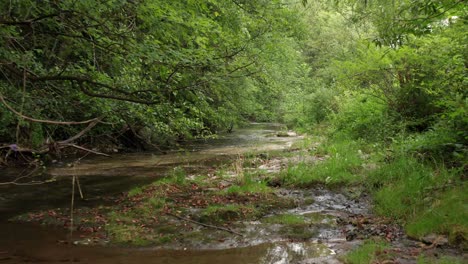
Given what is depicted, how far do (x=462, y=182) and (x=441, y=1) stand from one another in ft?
9.31

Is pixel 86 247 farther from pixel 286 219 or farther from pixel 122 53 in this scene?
pixel 286 219

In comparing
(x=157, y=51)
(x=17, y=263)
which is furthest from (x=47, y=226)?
(x=157, y=51)

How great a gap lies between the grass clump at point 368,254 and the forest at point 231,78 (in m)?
0.03

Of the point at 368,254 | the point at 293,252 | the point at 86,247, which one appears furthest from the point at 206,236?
the point at 368,254

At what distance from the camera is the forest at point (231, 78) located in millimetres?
5914

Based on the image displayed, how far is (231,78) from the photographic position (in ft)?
24.3

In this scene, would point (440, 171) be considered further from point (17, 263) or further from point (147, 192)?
point (17, 263)

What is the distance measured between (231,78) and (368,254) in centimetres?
371

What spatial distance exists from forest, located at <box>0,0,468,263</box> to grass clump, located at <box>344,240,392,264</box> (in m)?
0.03

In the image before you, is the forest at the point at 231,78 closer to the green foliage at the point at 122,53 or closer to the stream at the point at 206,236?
the green foliage at the point at 122,53

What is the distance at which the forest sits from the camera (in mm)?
5914

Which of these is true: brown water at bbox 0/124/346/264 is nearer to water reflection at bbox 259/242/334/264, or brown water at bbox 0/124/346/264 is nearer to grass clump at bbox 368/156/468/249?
water reflection at bbox 259/242/334/264

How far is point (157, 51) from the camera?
6273 mm


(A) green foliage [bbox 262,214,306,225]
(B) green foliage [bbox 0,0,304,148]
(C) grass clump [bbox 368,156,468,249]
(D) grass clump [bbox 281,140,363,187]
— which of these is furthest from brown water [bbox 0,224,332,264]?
(D) grass clump [bbox 281,140,363,187]
